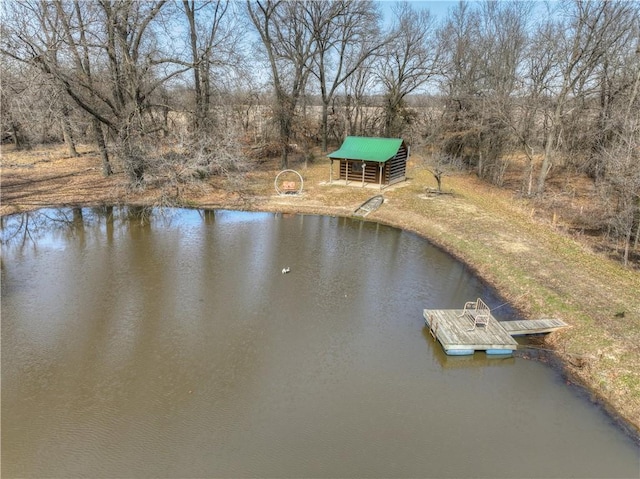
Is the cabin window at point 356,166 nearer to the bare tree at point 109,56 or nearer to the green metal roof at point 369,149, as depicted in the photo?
the green metal roof at point 369,149

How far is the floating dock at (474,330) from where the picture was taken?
873cm

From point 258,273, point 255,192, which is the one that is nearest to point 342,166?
point 255,192

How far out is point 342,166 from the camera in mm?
24203

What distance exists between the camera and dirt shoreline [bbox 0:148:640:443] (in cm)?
846

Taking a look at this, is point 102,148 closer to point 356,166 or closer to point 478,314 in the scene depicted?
point 356,166

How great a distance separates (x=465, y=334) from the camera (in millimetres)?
9070

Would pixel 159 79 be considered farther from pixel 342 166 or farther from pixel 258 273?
pixel 258 273

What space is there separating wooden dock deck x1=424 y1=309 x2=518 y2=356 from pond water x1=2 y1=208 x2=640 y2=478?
0.99ft

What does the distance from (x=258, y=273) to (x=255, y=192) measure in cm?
1053

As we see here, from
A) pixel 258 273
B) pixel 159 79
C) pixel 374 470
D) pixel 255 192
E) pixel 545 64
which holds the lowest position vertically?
pixel 374 470

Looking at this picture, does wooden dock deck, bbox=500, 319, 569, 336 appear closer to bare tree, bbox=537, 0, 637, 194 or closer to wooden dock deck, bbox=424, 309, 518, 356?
wooden dock deck, bbox=424, 309, 518, 356

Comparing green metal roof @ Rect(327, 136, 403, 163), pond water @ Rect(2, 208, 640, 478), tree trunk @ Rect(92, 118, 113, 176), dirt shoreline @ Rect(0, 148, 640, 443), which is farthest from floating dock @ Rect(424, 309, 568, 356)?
tree trunk @ Rect(92, 118, 113, 176)

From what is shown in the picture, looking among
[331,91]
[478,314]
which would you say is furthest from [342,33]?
[478,314]

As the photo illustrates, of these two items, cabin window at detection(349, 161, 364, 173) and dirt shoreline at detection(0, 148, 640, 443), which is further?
cabin window at detection(349, 161, 364, 173)
